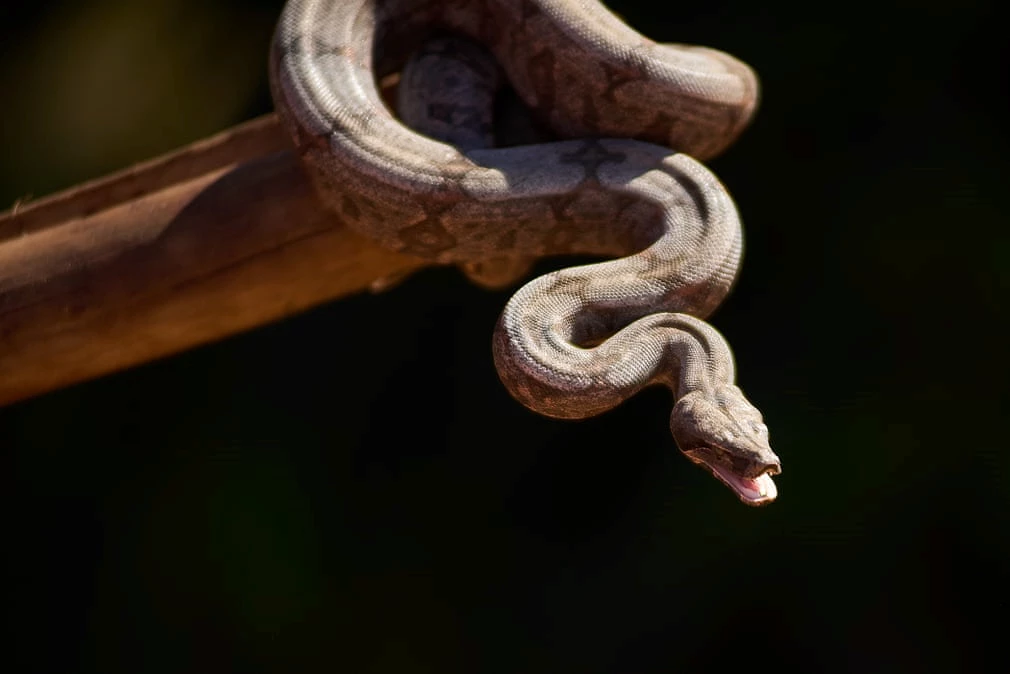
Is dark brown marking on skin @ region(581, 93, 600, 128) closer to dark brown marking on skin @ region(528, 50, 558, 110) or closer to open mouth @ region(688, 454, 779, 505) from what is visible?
dark brown marking on skin @ region(528, 50, 558, 110)

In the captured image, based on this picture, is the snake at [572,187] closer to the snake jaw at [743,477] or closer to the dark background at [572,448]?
the snake jaw at [743,477]

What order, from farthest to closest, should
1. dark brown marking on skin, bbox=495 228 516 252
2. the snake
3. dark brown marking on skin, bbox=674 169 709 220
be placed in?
1. dark brown marking on skin, bbox=495 228 516 252
2. dark brown marking on skin, bbox=674 169 709 220
3. the snake

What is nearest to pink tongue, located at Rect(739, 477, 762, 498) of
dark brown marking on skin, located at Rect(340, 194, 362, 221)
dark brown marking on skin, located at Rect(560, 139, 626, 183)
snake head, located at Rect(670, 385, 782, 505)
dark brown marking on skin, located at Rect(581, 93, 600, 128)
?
snake head, located at Rect(670, 385, 782, 505)

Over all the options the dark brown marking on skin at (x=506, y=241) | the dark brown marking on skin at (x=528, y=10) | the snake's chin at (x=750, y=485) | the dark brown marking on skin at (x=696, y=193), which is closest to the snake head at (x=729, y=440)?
the snake's chin at (x=750, y=485)

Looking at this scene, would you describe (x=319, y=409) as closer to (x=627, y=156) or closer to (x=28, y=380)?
(x=28, y=380)

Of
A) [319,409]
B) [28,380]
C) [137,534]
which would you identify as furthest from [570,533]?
[28,380]

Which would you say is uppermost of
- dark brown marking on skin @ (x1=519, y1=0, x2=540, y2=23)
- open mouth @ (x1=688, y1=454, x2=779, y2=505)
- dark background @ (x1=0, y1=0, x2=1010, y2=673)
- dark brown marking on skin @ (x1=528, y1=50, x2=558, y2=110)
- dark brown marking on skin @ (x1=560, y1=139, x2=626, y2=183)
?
dark brown marking on skin @ (x1=519, y1=0, x2=540, y2=23)

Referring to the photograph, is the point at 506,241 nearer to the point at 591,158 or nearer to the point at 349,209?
the point at 591,158
